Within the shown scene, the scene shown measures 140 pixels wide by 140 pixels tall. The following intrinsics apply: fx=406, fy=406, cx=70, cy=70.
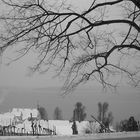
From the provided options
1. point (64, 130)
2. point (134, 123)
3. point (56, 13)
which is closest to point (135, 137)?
point (134, 123)

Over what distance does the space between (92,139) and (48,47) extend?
9.46 metres

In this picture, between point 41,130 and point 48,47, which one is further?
point 41,130

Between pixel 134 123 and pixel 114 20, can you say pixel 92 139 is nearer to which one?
pixel 134 123

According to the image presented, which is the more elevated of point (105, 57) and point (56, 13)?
point (56, 13)

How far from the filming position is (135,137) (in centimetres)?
2517

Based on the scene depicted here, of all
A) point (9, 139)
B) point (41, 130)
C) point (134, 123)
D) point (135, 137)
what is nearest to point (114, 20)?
point (9, 139)

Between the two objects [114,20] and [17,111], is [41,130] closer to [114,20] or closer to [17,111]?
[114,20]

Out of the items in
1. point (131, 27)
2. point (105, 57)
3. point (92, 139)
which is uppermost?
point (131, 27)

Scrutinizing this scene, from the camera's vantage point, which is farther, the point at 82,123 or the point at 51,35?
the point at 82,123

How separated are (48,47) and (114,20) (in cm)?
277

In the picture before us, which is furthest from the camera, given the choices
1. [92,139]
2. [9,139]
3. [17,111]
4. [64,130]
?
[17,111]

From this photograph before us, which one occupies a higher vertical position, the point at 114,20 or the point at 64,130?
the point at 114,20

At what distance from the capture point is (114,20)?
1577 centimetres

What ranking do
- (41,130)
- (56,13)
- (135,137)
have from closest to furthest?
1. (56,13)
2. (135,137)
3. (41,130)
